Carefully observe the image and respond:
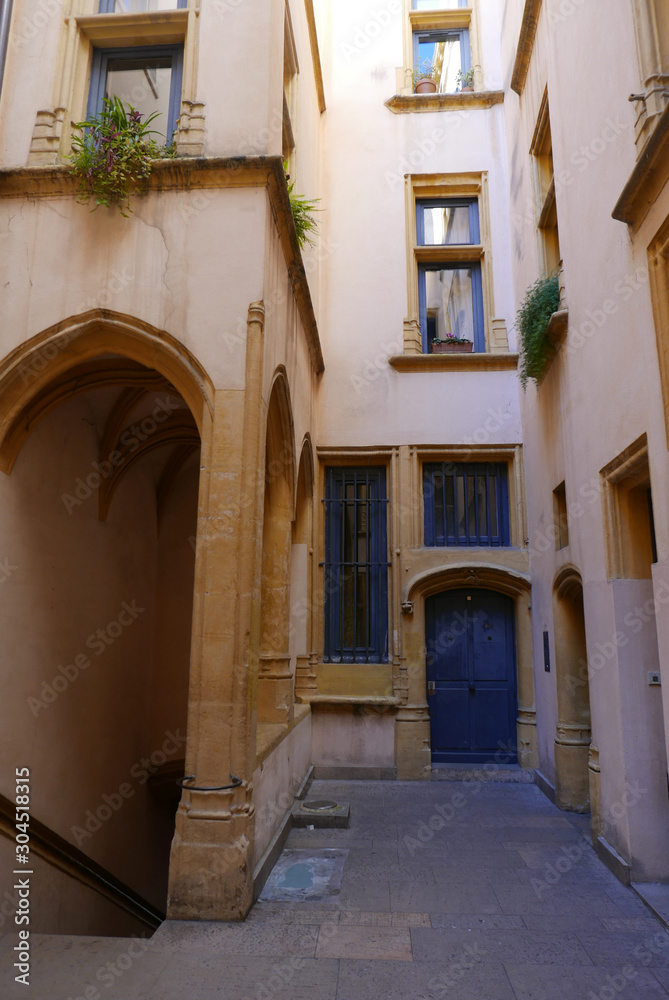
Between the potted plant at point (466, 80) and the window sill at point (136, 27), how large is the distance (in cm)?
578

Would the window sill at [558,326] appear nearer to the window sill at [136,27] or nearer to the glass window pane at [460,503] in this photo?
the glass window pane at [460,503]

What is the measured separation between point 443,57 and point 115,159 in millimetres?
7812

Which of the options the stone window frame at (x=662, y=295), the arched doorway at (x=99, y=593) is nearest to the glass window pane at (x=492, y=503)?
the arched doorway at (x=99, y=593)

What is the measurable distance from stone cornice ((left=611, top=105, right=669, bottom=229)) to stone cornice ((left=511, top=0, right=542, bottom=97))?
4.52 metres

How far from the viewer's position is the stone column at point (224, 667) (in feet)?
14.4

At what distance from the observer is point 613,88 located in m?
5.15

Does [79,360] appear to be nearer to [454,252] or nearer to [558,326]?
[558,326]

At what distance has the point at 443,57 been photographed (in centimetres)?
1082

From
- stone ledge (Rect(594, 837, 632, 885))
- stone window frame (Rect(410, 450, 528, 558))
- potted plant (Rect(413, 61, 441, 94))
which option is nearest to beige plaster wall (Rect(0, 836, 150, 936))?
stone ledge (Rect(594, 837, 632, 885))

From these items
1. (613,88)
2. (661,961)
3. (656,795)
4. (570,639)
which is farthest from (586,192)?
(661,961)

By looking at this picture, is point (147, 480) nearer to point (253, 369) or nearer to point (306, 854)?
point (253, 369)

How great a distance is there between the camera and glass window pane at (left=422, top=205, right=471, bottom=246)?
33.3ft

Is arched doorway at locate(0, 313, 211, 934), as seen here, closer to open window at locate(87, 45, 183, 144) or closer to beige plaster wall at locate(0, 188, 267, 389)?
beige plaster wall at locate(0, 188, 267, 389)

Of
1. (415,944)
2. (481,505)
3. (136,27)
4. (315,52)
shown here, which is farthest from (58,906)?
(315,52)
